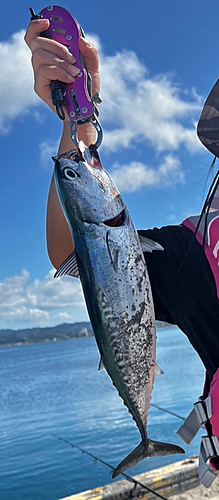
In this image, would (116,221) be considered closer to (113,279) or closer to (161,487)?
(113,279)

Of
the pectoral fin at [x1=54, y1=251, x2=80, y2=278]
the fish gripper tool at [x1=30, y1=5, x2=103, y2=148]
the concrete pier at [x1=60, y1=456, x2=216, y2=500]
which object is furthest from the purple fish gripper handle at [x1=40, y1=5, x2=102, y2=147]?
the concrete pier at [x1=60, y1=456, x2=216, y2=500]

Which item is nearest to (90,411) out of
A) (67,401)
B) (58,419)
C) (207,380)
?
(58,419)

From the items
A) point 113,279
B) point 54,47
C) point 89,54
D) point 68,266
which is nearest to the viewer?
point 113,279

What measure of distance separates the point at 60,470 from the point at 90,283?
17.8 meters

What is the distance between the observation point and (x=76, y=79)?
184cm

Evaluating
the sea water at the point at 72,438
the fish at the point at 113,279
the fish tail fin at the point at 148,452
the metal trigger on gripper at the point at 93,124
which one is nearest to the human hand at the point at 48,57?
the metal trigger on gripper at the point at 93,124

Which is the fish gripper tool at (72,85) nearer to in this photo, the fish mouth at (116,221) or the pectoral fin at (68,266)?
the fish mouth at (116,221)

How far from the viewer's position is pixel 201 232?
2.13 meters

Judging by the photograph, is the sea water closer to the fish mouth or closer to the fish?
the fish

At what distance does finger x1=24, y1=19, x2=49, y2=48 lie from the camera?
1.86 meters

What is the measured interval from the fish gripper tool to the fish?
1.02ft

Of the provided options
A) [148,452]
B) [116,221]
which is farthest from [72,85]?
[148,452]

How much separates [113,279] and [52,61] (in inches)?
37.9

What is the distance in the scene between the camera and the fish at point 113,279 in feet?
4.73
